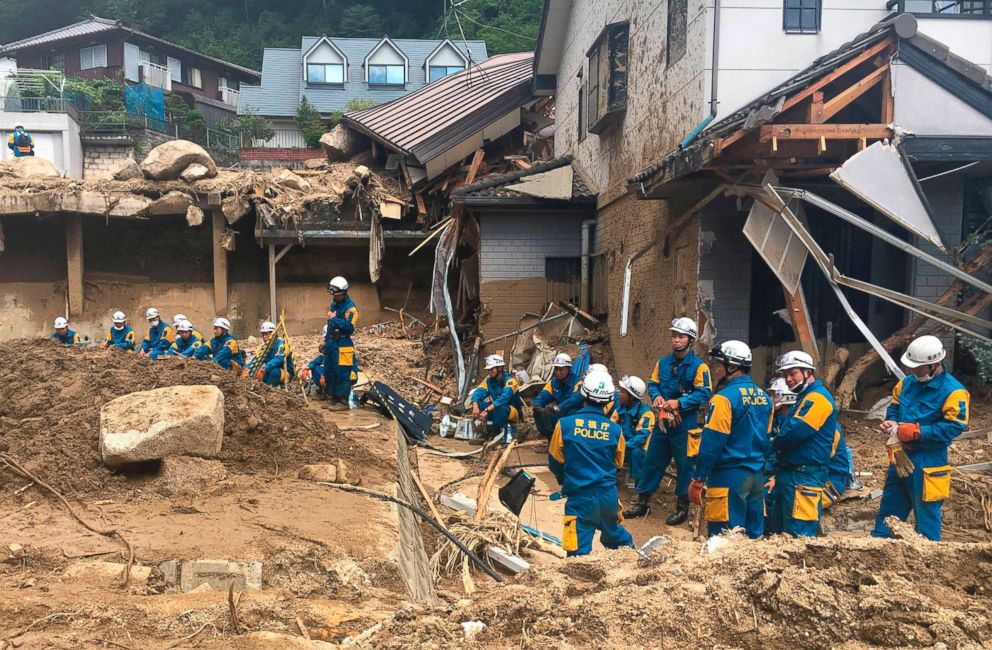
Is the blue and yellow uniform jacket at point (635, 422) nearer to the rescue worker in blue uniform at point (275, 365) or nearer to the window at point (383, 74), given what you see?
the rescue worker in blue uniform at point (275, 365)

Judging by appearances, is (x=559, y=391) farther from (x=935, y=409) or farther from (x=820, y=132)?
(x=935, y=409)

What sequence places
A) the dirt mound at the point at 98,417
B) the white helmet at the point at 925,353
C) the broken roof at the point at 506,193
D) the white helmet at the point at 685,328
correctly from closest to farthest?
the white helmet at the point at 925,353 < the dirt mound at the point at 98,417 < the white helmet at the point at 685,328 < the broken roof at the point at 506,193

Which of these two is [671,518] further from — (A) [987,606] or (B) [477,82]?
(B) [477,82]

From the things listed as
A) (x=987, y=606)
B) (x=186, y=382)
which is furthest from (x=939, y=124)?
(x=186, y=382)

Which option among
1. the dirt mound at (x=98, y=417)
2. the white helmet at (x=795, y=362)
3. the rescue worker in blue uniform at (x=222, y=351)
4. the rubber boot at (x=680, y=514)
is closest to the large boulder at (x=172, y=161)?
the rescue worker in blue uniform at (x=222, y=351)

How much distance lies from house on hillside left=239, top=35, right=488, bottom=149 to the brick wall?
26.0 ft

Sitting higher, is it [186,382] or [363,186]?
[363,186]

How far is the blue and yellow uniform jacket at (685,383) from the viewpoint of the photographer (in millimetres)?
7188

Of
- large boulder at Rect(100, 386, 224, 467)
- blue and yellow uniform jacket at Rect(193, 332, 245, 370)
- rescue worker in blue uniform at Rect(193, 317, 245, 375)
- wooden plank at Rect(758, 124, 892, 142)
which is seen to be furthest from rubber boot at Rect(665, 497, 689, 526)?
blue and yellow uniform jacket at Rect(193, 332, 245, 370)

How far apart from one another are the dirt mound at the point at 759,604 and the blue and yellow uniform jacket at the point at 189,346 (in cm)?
980

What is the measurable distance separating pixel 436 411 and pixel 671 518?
6378 mm

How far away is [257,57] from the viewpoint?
50.0 m

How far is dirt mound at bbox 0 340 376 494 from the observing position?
619 centimetres

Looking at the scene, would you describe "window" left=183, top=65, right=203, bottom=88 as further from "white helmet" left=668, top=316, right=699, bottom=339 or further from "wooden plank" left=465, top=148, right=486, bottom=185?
"white helmet" left=668, top=316, right=699, bottom=339
